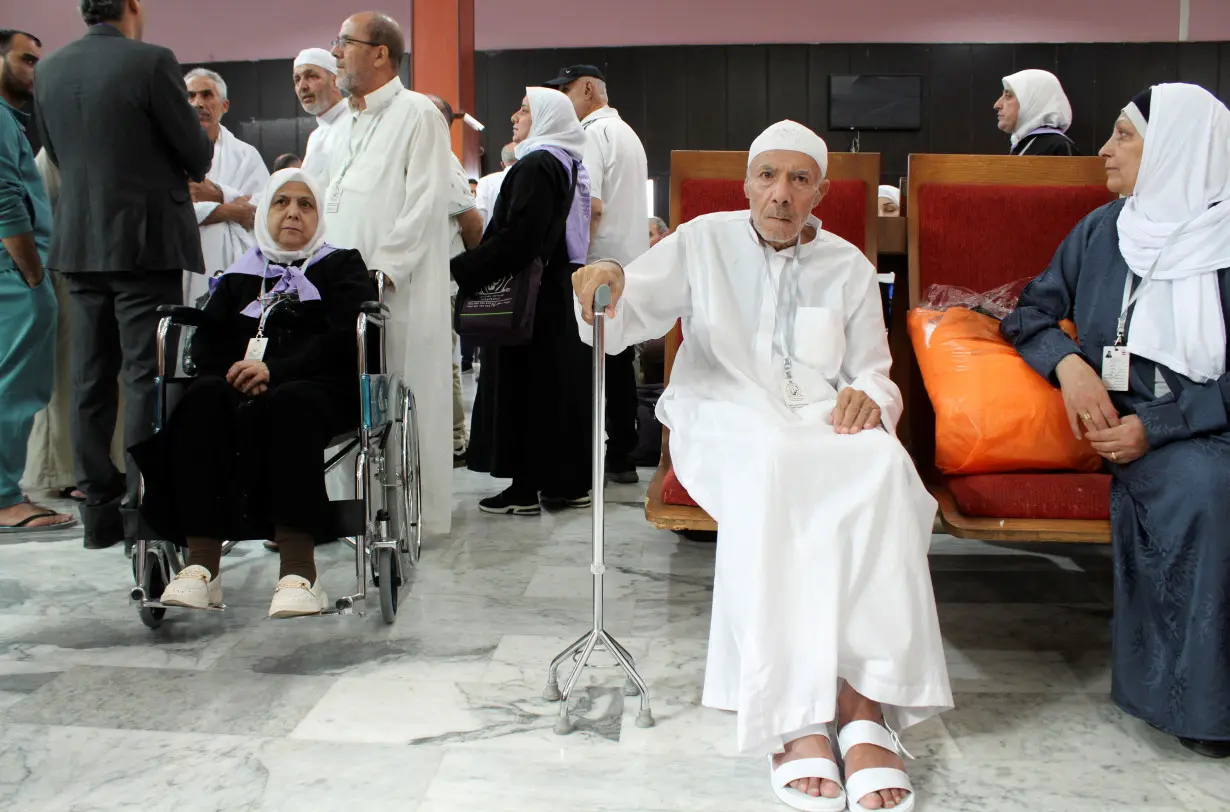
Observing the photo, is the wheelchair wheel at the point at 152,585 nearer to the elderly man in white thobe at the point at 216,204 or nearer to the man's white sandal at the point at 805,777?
the man's white sandal at the point at 805,777

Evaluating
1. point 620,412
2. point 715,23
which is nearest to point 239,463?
point 620,412

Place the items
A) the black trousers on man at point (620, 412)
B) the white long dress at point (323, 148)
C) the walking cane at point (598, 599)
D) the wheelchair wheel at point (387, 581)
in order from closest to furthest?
the walking cane at point (598, 599)
the wheelchair wheel at point (387, 581)
the white long dress at point (323, 148)
the black trousers on man at point (620, 412)

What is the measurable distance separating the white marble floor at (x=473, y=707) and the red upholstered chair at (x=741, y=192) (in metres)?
0.65

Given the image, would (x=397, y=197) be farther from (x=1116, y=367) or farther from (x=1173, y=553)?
(x=1173, y=553)

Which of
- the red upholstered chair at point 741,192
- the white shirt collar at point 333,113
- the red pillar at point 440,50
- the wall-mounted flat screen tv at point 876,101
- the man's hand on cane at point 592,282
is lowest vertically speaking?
the man's hand on cane at point 592,282

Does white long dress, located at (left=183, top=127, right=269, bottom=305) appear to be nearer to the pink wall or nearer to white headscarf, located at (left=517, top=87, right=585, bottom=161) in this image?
white headscarf, located at (left=517, top=87, right=585, bottom=161)

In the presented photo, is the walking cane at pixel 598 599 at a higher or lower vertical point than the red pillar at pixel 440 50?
lower

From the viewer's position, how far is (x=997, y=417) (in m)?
2.14

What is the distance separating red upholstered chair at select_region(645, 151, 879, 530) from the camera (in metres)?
2.63

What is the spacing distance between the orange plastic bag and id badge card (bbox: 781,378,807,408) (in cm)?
31

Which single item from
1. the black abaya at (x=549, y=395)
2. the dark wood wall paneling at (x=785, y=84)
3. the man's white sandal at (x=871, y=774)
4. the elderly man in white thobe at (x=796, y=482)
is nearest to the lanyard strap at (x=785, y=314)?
the elderly man in white thobe at (x=796, y=482)

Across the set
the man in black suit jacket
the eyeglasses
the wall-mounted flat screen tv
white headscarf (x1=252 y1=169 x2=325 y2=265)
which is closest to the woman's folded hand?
white headscarf (x1=252 y1=169 x2=325 y2=265)

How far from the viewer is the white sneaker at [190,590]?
7.25 feet

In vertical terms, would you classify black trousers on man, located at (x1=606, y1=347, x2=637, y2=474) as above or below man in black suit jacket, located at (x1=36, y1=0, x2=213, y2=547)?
below
